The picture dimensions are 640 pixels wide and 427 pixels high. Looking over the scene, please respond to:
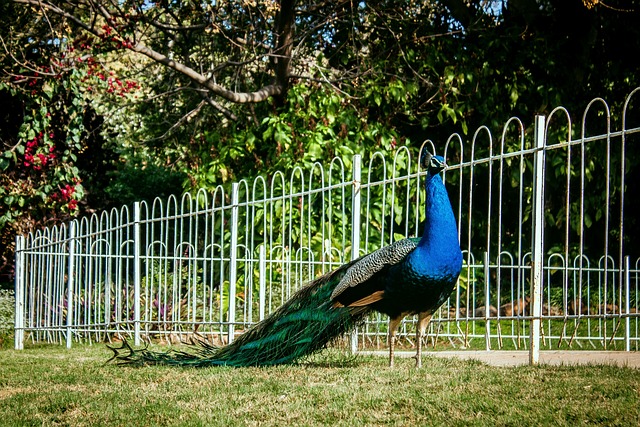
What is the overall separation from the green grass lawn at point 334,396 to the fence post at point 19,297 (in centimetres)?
526

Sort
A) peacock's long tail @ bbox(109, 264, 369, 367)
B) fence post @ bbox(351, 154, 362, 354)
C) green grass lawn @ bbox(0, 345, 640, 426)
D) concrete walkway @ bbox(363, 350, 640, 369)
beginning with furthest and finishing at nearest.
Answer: fence post @ bbox(351, 154, 362, 354) → peacock's long tail @ bbox(109, 264, 369, 367) → concrete walkway @ bbox(363, 350, 640, 369) → green grass lawn @ bbox(0, 345, 640, 426)

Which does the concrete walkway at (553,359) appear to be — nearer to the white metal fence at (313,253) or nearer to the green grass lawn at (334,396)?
the green grass lawn at (334,396)

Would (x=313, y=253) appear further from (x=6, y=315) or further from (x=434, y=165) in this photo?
(x=6, y=315)

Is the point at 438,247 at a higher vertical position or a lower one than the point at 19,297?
higher

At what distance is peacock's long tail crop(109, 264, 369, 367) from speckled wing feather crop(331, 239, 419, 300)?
31cm

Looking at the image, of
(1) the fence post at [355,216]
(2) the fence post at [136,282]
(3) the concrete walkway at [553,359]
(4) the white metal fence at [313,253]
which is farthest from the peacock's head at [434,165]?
(2) the fence post at [136,282]

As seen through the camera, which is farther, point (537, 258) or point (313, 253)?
point (313, 253)

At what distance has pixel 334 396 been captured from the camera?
5500 mm

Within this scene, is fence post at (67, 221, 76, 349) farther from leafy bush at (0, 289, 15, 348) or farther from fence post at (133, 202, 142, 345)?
leafy bush at (0, 289, 15, 348)

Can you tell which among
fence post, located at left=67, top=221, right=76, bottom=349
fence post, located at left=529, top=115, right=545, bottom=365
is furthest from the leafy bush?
fence post, located at left=529, top=115, right=545, bottom=365

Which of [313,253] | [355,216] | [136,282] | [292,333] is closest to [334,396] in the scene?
[292,333]

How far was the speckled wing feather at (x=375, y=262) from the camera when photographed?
6566 mm

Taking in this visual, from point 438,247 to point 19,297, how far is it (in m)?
8.19

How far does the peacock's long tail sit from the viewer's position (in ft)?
23.4
